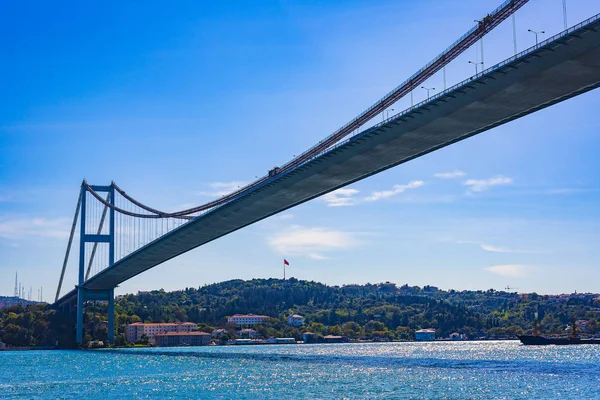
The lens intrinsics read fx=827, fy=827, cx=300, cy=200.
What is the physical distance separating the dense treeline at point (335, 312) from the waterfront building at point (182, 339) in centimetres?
593

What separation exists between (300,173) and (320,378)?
1216 cm

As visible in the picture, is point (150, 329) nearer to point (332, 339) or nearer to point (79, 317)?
point (332, 339)

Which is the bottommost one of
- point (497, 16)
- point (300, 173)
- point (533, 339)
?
point (533, 339)

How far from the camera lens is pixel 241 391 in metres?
31.7

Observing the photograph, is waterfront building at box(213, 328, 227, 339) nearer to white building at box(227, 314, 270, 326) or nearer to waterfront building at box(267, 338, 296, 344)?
waterfront building at box(267, 338, 296, 344)

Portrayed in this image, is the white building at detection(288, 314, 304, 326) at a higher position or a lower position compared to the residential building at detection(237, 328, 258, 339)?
higher

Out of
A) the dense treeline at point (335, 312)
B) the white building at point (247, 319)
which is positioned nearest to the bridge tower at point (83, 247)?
the dense treeline at point (335, 312)

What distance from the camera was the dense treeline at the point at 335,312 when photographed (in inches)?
5094

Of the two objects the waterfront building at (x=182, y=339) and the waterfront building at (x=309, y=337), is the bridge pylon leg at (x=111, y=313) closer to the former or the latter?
the waterfront building at (x=182, y=339)

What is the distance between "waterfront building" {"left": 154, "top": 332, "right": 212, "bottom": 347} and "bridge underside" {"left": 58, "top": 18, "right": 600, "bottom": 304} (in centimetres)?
4906

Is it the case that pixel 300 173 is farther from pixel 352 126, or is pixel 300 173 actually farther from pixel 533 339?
pixel 533 339

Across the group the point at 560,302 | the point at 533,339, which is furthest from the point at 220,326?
the point at 560,302

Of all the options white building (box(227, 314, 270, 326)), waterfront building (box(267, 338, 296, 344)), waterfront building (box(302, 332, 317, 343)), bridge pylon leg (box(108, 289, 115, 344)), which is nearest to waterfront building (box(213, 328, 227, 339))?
waterfront building (box(267, 338, 296, 344))

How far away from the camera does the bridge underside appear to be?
2848 cm
